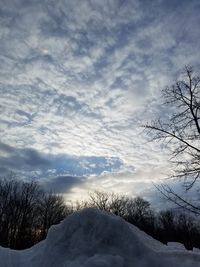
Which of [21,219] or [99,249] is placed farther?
[21,219]

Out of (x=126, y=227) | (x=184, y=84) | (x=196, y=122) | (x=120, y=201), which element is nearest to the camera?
(x=126, y=227)

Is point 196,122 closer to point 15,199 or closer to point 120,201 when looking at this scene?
point 15,199

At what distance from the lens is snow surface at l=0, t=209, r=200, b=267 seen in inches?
243

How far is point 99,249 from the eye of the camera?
6598 millimetres

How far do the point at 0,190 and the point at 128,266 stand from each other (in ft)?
169

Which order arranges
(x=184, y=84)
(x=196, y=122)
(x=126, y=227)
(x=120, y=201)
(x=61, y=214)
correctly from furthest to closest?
1. (x=120, y=201)
2. (x=61, y=214)
3. (x=184, y=84)
4. (x=196, y=122)
5. (x=126, y=227)

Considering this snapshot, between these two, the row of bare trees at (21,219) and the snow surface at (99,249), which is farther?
the row of bare trees at (21,219)

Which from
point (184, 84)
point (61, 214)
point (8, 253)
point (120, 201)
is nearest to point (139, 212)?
point (120, 201)

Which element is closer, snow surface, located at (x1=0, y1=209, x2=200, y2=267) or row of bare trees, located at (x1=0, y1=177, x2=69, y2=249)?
snow surface, located at (x1=0, y1=209, x2=200, y2=267)

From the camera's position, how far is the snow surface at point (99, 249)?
20.3 feet

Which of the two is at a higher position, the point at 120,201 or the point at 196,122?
the point at 120,201

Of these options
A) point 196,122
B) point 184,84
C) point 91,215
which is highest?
point 184,84

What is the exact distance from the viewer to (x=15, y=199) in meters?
55.3

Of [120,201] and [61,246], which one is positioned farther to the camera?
[120,201]
